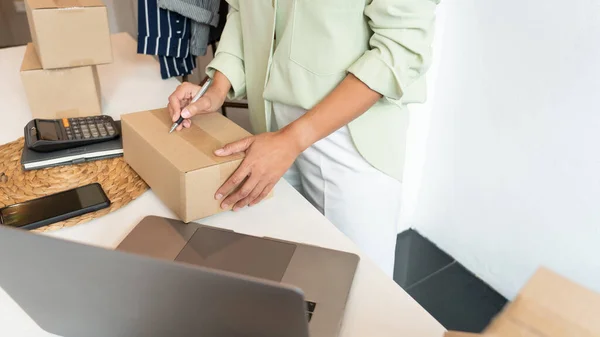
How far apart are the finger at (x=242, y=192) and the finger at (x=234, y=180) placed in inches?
0.6

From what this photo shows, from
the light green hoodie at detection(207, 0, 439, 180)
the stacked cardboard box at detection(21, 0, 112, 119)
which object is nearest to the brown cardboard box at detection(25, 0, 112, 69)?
the stacked cardboard box at detection(21, 0, 112, 119)

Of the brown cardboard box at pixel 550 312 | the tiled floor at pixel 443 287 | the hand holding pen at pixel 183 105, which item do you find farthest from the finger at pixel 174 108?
the tiled floor at pixel 443 287

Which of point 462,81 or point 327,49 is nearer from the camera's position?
point 327,49

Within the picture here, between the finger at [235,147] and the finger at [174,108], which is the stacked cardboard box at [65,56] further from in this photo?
the finger at [235,147]

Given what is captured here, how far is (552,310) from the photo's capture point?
0.36 meters

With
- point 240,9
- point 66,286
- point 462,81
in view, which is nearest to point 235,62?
point 240,9

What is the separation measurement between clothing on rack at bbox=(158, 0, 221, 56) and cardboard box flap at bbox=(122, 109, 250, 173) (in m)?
0.52

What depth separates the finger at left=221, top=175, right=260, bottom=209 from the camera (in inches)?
30.9

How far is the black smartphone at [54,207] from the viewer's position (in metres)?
0.75

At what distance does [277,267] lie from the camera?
2.22 feet

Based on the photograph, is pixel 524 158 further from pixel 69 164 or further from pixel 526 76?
pixel 69 164

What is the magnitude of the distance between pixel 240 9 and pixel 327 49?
0.26 meters

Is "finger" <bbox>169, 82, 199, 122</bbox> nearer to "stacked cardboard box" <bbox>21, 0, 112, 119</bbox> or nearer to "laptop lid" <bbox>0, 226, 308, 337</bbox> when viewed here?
"stacked cardboard box" <bbox>21, 0, 112, 119</bbox>

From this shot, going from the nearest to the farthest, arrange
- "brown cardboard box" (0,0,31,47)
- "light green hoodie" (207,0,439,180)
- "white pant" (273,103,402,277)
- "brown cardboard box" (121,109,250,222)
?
1. "brown cardboard box" (121,109,250,222)
2. "light green hoodie" (207,0,439,180)
3. "white pant" (273,103,402,277)
4. "brown cardboard box" (0,0,31,47)
